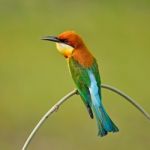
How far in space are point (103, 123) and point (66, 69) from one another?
322 cm

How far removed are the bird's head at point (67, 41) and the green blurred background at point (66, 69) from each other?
6.57 ft

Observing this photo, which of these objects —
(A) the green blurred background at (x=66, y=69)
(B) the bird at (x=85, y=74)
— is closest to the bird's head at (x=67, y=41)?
(B) the bird at (x=85, y=74)

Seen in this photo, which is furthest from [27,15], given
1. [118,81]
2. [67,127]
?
[67,127]

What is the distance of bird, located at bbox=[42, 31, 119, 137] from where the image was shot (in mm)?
2955

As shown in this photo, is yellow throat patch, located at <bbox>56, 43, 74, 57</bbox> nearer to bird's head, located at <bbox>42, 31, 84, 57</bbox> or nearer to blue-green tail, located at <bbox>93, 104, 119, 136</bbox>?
bird's head, located at <bbox>42, 31, 84, 57</bbox>

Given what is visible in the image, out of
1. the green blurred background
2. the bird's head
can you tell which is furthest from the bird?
the green blurred background

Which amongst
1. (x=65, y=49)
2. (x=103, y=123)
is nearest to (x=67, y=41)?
(x=65, y=49)

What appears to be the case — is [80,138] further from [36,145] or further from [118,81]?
[118,81]

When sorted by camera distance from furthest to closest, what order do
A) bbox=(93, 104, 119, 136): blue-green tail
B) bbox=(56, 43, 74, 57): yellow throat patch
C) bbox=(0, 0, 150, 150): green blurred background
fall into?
bbox=(0, 0, 150, 150): green blurred background → bbox=(56, 43, 74, 57): yellow throat patch → bbox=(93, 104, 119, 136): blue-green tail

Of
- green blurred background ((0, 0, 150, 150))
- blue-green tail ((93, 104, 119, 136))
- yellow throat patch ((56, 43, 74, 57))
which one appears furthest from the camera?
green blurred background ((0, 0, 150, 150))

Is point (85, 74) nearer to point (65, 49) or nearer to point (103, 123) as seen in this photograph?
point (65, 49)

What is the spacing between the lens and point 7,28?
7.23m

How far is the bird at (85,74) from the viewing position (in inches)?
116

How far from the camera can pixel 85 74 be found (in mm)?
3070
